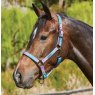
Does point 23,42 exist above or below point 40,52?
below

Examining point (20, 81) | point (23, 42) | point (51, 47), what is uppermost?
point (51, 47)

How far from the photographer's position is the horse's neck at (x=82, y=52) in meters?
1.26

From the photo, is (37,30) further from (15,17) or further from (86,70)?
(15,17)

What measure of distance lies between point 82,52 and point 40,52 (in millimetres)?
168

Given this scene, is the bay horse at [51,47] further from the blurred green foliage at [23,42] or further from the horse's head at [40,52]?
the blurred green foliage at [23,42]

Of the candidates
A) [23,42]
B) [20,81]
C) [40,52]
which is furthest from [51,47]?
[23,42]

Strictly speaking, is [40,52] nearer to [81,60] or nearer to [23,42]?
[81,60]

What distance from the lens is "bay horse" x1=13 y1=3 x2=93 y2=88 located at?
1211mm

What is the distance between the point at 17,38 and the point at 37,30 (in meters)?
0.89

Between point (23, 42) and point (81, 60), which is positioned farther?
point (23, 42)

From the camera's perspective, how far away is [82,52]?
127cm

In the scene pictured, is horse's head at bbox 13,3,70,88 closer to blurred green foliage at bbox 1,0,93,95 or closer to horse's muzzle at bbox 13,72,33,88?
horse's muzzle at bbox 13,72,33,88

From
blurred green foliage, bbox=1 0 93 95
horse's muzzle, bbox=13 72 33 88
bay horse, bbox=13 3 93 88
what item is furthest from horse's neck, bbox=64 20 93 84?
blurred green foliage, bbox=1 0 93 95

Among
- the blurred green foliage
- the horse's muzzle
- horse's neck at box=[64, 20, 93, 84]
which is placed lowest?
the blurred green foliage
